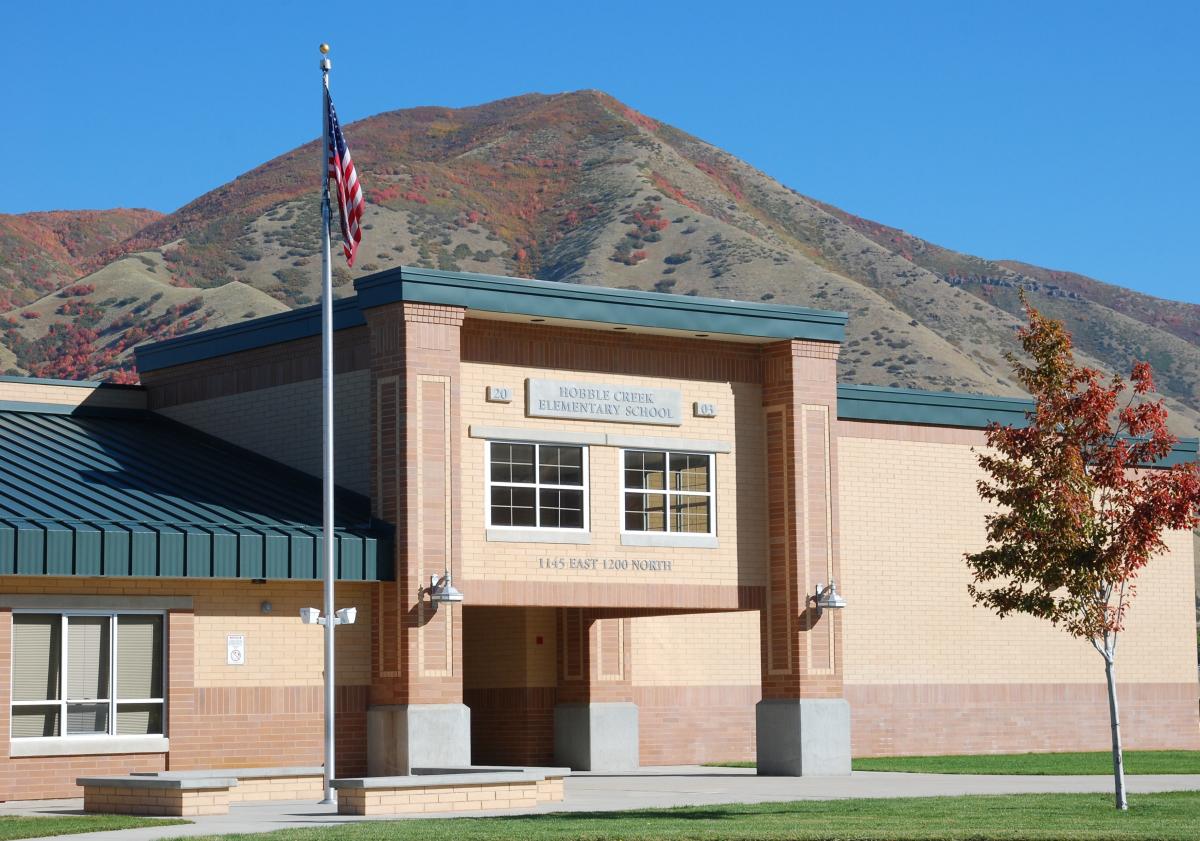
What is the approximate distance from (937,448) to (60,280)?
4459 inches

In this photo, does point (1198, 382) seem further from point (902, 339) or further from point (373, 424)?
point (373, 424)

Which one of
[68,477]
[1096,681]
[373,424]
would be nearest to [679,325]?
[373,424]

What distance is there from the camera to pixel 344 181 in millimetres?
25766

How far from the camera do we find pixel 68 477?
27.8 meters

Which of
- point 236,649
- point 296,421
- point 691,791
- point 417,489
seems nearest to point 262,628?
point 236,649

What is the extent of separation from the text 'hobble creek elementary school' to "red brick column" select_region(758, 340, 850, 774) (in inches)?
2.3

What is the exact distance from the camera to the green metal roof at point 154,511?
25.2m

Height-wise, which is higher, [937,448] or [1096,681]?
[937,448]

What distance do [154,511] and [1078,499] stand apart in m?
12.9

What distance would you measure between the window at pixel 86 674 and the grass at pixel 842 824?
6.71 meters

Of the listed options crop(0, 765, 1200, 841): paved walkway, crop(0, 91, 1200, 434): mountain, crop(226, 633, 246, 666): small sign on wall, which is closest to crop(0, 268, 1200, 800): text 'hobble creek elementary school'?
crop(226, 633, 246, 666): small sign on wall

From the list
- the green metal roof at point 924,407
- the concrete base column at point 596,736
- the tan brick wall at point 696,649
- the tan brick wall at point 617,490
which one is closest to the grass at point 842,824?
the tan brick wall at point 617,490

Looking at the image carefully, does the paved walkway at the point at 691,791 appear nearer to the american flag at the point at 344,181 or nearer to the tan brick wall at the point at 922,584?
the tan brick wall at the point at 922,584

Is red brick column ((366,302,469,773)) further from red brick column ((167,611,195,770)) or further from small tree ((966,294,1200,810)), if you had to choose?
small tree ((966,294,1200,810))
